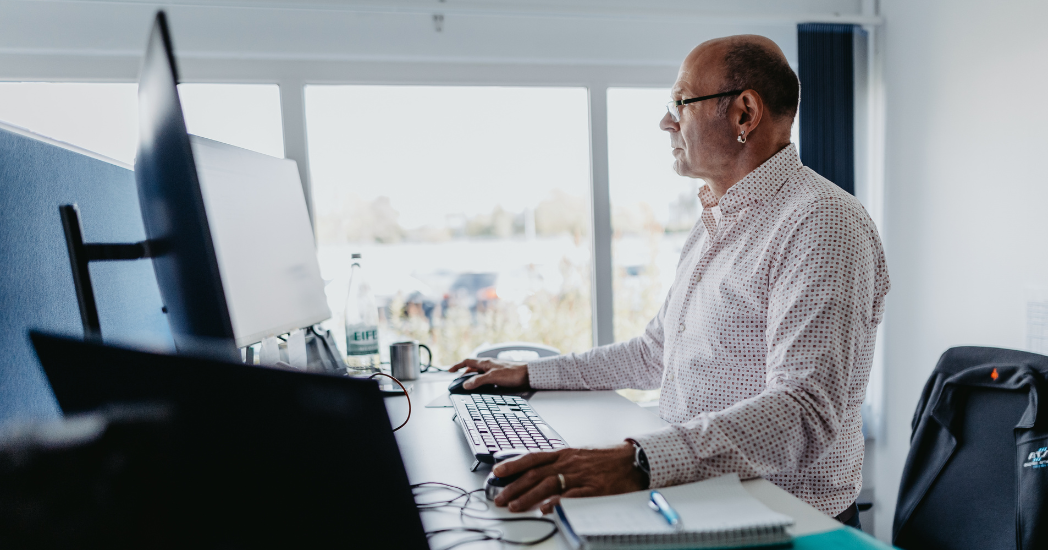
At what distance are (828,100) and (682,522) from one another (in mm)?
2351

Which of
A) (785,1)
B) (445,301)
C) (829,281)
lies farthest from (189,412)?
(785,1)

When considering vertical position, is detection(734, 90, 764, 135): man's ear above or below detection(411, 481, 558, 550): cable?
above

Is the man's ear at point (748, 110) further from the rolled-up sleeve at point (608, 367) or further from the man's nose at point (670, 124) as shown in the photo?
the rolled-up sleeve at point (608, 367)

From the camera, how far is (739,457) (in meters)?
0.88

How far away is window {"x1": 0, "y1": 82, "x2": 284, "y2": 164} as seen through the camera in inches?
85.0

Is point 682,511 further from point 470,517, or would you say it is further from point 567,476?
point 470,517

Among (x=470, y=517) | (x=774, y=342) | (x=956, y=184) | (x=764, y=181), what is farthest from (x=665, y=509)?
(x=956, y=184)

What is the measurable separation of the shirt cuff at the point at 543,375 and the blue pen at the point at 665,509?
74 centimetres

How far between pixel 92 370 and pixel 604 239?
2.18 metres

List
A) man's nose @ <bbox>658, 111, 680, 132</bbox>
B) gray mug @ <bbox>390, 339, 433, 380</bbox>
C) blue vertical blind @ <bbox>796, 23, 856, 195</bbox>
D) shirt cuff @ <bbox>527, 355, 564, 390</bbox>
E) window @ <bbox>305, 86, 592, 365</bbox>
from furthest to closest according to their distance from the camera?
1. blue vertical blind @ <bbox>796, 23, 856, 195</bbox>
2. window @ <bbox>305, 86, 592, 365</bbox>
3. gray mug @ <bbox>390, 339, 433, 380</bbox>
4. shirt cuff @ <bbox>527, 355, 564, 390</bbox>
5. man's nose @ <bbox>658, 111, 680, 132</bbox>

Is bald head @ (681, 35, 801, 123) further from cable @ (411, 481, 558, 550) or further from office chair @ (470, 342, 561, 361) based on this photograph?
office chair @ (470, 342, 561, 361)

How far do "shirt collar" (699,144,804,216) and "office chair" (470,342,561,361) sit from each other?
993mm

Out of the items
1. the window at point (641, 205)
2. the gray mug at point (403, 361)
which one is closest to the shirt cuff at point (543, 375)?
the gray mug at point (403, 361)

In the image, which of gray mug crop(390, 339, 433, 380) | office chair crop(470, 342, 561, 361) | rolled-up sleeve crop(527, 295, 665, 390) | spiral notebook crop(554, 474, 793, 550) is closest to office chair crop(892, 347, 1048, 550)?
rolled-up sleeve crop(527, 295, 665, 390)
